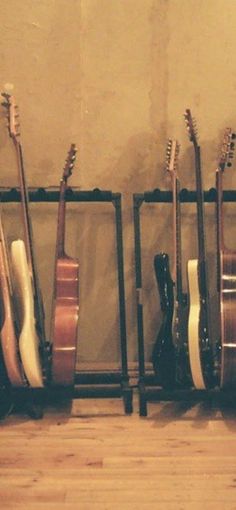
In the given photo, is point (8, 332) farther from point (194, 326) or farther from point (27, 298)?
point (194, 326)

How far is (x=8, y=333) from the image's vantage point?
8.77 feet

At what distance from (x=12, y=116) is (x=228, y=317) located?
3.76ft

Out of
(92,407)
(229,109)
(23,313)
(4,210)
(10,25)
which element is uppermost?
(10,25)

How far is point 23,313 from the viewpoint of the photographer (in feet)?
8.97

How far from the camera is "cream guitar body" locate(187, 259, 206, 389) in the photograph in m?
2.73

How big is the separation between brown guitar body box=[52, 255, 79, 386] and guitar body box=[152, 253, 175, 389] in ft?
1.16

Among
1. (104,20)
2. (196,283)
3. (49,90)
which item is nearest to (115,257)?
(196,283)

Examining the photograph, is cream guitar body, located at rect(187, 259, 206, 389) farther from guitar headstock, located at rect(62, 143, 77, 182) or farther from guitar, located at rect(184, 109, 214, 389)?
guitar headstock, located at rect(62, 143, 77, 182)

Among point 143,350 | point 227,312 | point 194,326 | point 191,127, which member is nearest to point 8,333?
point 143,350

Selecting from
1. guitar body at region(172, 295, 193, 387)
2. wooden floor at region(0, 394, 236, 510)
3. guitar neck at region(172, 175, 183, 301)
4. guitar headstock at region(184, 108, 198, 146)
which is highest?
guitar headstock at region(184, 108, 198, 146)

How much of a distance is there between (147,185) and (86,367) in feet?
2.79

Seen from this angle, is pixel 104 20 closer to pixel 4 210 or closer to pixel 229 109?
pixel 229 109

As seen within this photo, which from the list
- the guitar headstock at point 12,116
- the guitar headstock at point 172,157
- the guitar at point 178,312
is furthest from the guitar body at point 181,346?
the guitar headstock at point 12,116

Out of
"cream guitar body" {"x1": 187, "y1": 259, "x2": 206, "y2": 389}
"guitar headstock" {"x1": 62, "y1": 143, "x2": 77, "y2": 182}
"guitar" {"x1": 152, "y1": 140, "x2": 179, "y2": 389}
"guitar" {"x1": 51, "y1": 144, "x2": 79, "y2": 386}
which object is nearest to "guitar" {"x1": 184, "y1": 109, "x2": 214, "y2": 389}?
"cream guitar body" {"x1": 187, "y1": 259, "x2": 206, "y2": 389}
